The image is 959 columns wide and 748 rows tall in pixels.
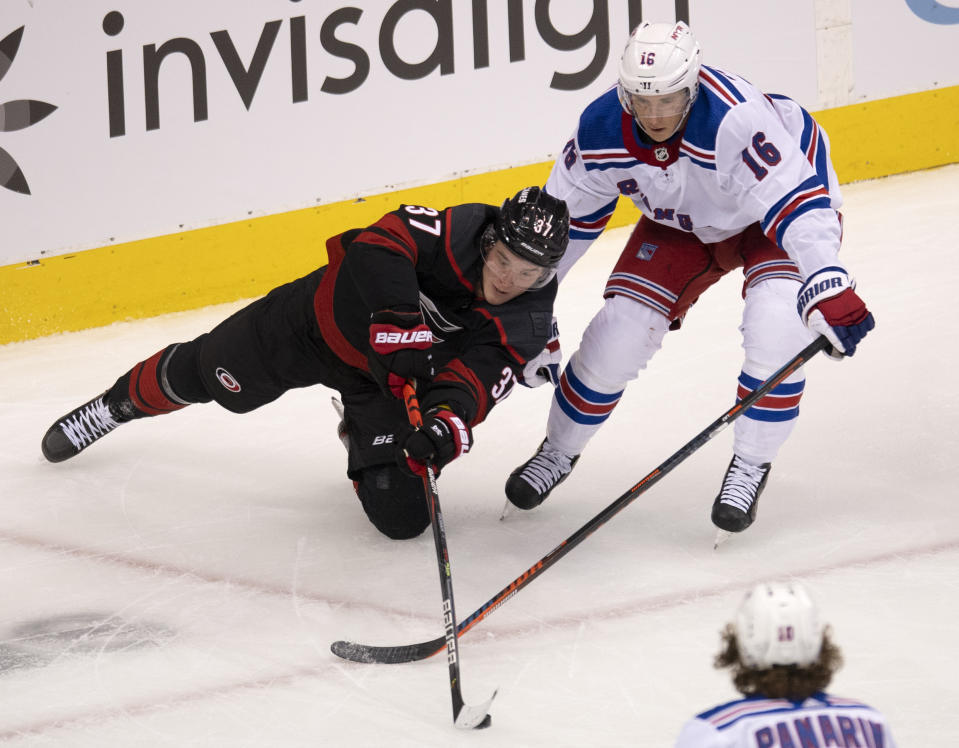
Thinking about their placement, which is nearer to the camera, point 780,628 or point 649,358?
point 780,628

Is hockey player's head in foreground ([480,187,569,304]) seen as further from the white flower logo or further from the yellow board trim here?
the white flower logo

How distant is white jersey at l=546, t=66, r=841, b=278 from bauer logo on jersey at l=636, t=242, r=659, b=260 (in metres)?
0.07

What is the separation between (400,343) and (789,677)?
56.4 inches

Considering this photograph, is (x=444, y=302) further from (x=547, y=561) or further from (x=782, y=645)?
(x=782, y=645)

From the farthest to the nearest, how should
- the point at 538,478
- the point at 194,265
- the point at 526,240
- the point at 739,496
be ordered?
1. the point at 194,265
2. the point at 538,478
3. the point at 739,496
4. the point at 526,240

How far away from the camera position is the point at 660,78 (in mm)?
2439

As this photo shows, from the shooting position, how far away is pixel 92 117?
4.43 m

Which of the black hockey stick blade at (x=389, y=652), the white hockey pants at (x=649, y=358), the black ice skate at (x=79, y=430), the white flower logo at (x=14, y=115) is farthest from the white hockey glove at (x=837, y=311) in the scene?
the white flower logo at (x=14, y=115)

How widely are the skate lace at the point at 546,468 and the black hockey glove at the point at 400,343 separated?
1.43ft

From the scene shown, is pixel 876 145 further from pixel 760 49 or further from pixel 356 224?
pixel 356 224

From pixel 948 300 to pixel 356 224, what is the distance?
214cm

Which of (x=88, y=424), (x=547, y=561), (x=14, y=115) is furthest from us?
(x=14, y=115)

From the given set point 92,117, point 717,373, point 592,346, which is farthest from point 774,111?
point 92,117

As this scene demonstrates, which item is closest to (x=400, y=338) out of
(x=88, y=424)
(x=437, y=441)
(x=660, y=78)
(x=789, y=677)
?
(x=437, y=441)
